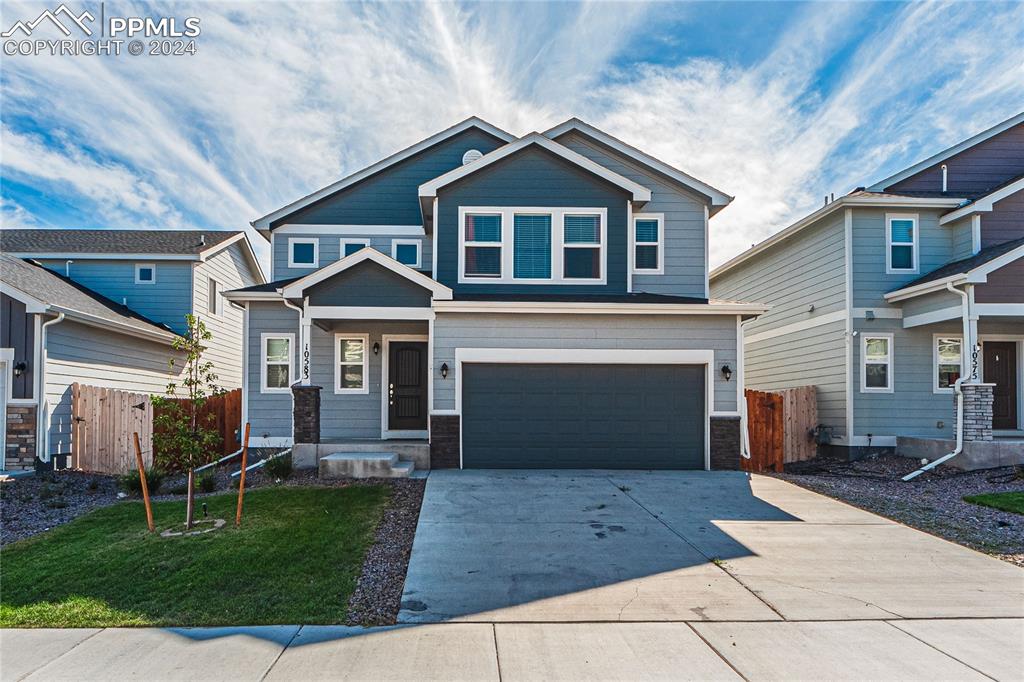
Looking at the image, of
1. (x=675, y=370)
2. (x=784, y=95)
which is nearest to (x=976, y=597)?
(x=675, y=370)

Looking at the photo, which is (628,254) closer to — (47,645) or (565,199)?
(565,199)

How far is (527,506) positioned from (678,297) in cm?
636

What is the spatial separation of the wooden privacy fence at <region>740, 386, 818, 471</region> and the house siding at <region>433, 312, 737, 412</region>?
2.02 metres

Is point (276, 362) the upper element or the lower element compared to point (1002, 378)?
upper

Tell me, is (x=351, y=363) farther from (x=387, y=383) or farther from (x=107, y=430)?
(x=107, y=430)

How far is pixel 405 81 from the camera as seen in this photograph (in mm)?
11438

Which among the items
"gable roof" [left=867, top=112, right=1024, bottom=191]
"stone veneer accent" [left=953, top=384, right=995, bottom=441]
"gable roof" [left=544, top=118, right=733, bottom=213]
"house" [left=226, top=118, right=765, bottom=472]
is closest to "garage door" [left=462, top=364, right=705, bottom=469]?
"house" [left=226, top=118, right=765, bottom=472]

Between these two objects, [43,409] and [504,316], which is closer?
[504,316]

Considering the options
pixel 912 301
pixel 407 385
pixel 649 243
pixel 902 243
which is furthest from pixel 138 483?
pixel 902 243

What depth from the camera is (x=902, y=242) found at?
1316 cm

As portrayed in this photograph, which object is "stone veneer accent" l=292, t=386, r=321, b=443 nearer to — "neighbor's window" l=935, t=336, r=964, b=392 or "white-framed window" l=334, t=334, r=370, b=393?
"white-framed window" l=334, t=334, r=370, b=393

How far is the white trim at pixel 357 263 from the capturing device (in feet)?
34.8

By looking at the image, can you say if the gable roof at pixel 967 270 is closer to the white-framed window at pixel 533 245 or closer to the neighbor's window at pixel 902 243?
the neighbor's window at pixel 902 243

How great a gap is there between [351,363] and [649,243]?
7281 mm
